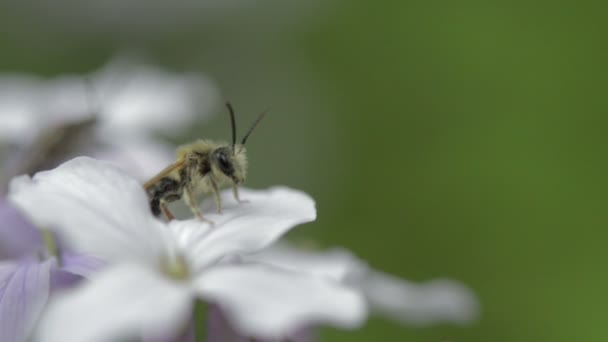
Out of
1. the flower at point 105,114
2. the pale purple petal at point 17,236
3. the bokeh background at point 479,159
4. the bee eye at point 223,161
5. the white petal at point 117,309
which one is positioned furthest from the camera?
the bokeh background at point 479,159

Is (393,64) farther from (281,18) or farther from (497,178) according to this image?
(281,18)

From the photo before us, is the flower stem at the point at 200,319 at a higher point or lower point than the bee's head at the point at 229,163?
lower

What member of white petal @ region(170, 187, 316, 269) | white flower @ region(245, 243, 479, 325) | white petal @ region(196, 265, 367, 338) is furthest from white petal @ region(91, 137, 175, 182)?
white petal @ region(196, 265, 367, 338)

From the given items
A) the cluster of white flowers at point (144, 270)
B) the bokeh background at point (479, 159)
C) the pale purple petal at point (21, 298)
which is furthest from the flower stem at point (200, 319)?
the bokeh background at point (479, 159)

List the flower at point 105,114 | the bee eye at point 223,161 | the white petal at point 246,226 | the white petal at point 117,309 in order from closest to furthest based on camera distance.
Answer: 1. the white petal at point 117,309
2. the white petal at point 246,226
3. the bee eye at point 223,161
4. the flower at point 105,114

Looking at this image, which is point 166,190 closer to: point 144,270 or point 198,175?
point 198,175

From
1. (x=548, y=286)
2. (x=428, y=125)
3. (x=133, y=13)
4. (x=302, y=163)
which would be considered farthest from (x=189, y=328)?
(x=133, y=13)

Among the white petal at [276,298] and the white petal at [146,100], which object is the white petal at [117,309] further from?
the white petal at [146,100]

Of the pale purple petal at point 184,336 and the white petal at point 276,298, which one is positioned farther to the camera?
the pale purple petal at point 184,336

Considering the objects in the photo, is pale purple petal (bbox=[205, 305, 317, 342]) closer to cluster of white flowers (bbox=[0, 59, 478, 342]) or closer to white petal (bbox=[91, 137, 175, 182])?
cluster of white flowers (bbox=[0, 59, 478, 342])
